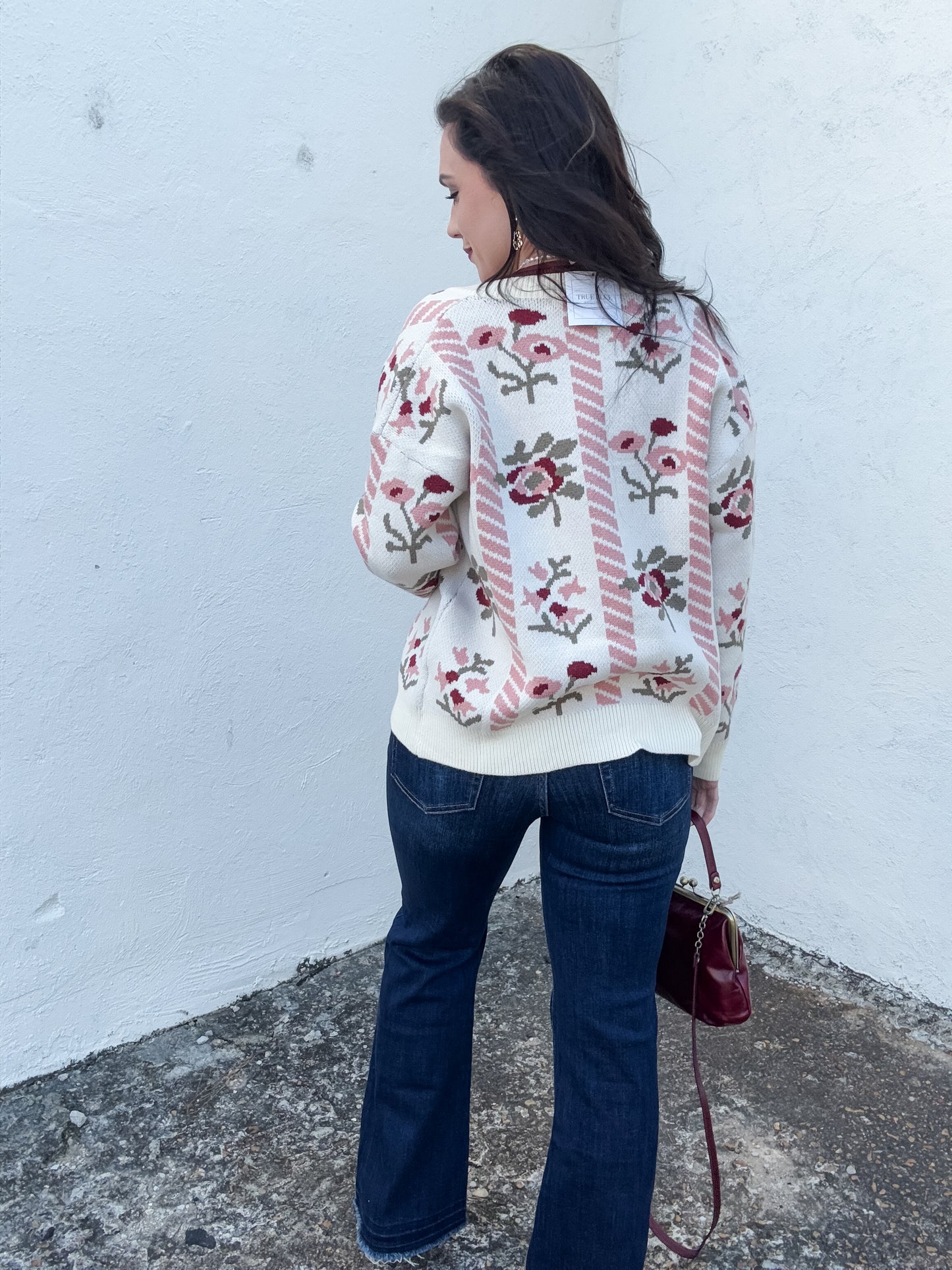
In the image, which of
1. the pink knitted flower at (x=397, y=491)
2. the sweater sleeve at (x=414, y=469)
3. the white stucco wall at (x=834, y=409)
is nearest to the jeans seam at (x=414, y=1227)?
the sweater sleeve at (x=414, y=469)

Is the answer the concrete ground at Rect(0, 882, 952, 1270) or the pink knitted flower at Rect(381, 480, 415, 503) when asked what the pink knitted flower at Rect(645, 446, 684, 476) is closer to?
the pink knitted flower at Rect(381, 480, 415, 503)

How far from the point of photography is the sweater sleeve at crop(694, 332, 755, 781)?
4.53ft

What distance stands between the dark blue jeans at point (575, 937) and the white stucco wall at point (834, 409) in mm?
1260

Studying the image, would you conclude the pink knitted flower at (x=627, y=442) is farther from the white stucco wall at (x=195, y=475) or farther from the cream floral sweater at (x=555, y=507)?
the white stucco wall at (x=195, y=475)

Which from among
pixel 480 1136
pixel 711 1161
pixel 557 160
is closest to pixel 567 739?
pixel 557 160

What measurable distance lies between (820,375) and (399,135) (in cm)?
111

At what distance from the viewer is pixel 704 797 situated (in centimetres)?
166

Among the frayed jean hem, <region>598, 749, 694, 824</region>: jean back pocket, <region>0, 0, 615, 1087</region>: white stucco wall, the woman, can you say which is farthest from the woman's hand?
<region>0, 0, 615, 1087</region>: white stucco wall

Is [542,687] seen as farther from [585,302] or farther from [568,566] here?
[585,302]

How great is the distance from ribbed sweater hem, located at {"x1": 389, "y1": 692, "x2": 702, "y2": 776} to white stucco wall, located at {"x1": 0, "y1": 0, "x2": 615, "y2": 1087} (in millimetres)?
999

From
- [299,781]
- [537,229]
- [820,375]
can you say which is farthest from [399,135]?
[299,781]

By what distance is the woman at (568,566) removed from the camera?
1287 mm

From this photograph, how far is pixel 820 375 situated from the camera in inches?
99.3

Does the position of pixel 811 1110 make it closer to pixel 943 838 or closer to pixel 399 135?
pixel 943 838
